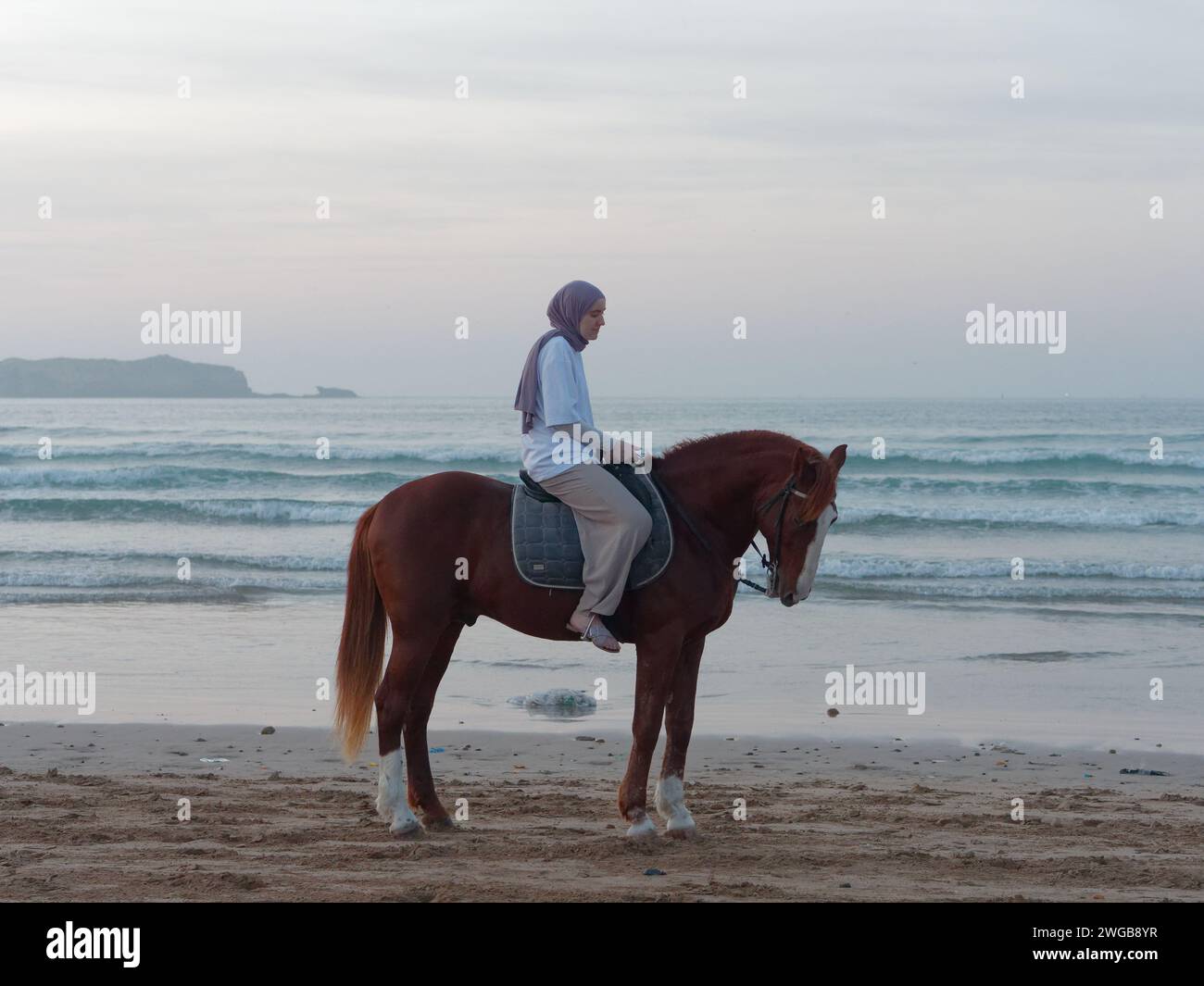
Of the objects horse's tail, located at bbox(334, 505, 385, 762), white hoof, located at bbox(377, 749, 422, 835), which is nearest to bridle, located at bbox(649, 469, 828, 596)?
horse's tail, located at bbox(334, 505, 385, 762)

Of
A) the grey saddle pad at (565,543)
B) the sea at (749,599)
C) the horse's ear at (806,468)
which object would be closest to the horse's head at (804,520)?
the horse's ear at (806,468)

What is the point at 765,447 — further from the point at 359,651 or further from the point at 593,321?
the point at 359,651

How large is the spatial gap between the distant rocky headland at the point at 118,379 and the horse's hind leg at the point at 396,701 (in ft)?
243

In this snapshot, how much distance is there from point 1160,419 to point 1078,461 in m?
23.8

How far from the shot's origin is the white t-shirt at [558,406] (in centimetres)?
540

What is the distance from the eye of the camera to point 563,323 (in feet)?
18.2

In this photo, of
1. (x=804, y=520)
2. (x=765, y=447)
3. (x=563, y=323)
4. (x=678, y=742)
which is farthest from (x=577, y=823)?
(x=563, y=323)

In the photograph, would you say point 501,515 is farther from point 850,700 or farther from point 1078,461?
point 1078,461

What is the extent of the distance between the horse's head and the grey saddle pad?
0.46m

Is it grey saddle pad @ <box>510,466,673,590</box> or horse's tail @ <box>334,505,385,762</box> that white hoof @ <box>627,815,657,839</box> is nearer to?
grey saddle pad @ <box>510,466,673,590</box>

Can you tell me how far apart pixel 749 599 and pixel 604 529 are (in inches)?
348

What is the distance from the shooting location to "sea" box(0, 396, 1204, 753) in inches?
349

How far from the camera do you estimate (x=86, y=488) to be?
26.4m

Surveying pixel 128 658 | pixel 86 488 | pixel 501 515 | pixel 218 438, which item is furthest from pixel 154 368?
pixel 501 515
